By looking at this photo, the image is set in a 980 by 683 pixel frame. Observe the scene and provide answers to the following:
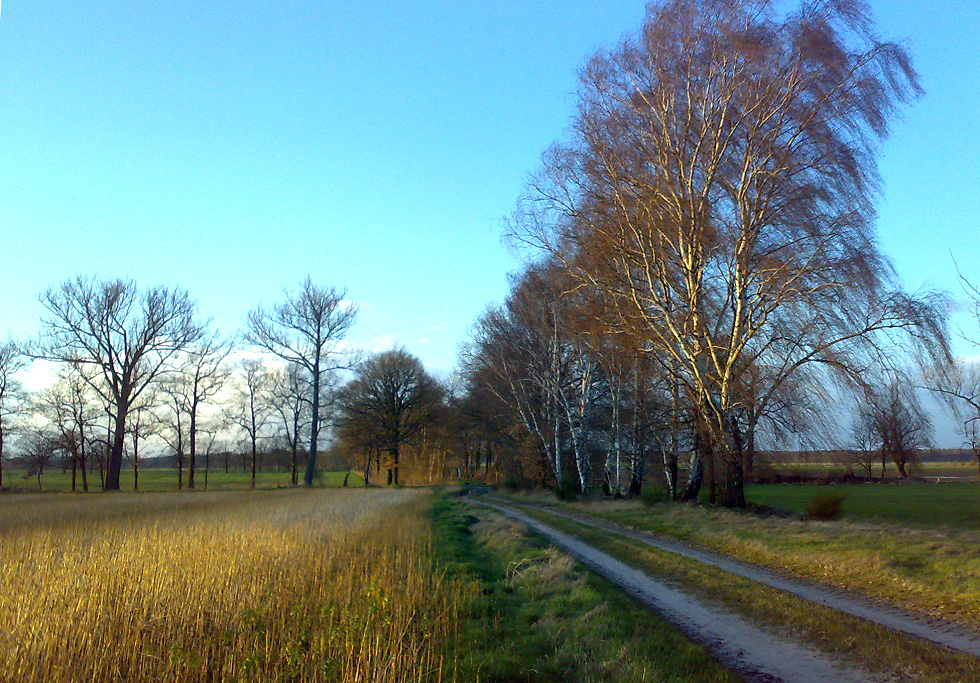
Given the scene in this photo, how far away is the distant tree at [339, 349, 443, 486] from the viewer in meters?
61.6

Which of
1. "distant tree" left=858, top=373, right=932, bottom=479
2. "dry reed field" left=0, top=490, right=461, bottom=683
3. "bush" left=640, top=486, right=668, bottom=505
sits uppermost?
"distant tree" left=858, top=373, right=932, bottom=479

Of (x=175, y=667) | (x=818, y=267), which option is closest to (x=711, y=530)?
(x=818, y=267)

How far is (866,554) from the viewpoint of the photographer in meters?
11.4

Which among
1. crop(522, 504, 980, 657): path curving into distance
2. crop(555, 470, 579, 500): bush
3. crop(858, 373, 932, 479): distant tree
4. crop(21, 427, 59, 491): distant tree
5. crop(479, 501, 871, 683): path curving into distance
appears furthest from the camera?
crop(21, 427, 59, 491): distant tree

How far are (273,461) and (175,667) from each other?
66556mm

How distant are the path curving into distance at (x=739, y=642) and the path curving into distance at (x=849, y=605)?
1.49 meters

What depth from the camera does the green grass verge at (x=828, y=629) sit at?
6.08 metres

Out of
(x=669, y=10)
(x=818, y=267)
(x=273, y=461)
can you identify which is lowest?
(x=273, y=461)

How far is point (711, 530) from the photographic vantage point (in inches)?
658

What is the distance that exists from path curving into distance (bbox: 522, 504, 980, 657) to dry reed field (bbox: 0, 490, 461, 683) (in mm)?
5038

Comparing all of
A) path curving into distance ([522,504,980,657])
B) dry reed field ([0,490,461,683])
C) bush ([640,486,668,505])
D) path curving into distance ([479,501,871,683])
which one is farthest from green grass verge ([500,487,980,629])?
dry reed field ([0,490,461,683])

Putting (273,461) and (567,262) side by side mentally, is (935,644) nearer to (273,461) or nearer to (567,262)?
(567,262)

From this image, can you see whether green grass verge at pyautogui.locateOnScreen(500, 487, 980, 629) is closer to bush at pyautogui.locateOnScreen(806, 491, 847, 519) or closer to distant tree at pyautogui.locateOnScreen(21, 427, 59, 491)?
bush at pyautogui.locateOnScreen(806, 491, 847, 519)

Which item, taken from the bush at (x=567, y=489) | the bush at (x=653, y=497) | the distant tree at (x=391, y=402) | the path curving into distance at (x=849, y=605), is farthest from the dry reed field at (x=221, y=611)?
the distant tree at (x=391, y=402)
